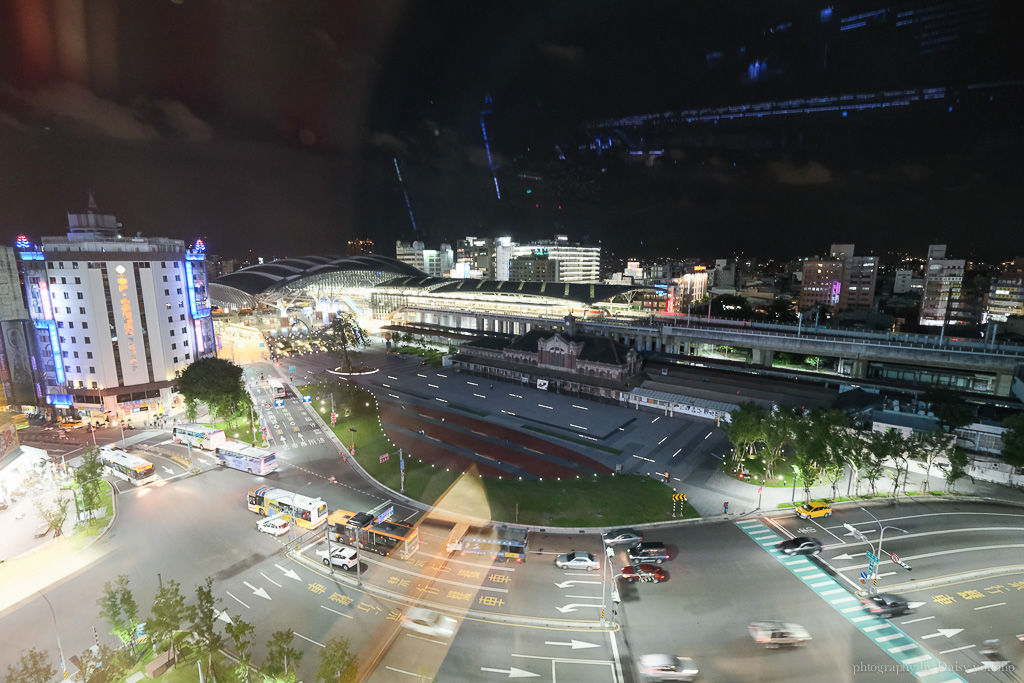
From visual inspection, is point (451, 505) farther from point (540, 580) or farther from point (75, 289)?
point (75, 289)

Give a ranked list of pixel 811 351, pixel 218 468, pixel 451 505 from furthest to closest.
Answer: pixel 811 351 < pixel 218 468 < pixel 451 505

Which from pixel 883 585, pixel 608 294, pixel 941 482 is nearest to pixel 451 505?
pixel 883 585

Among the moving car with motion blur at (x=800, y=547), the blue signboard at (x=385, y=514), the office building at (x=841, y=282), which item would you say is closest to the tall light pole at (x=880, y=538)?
the moving car with motion blur at (x=800, y=547)

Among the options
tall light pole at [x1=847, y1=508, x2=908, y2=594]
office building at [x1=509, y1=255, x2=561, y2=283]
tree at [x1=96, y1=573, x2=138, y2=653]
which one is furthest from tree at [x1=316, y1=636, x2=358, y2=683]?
office building at [x1=509, y1=255, x2=561, y2=283]

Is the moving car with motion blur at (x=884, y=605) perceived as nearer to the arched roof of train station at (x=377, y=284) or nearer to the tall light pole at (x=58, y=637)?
the tall light pole at (x=58, y=637)

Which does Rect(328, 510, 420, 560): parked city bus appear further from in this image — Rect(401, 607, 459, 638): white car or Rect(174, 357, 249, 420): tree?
Rect(174, 357, 249, 420): tree

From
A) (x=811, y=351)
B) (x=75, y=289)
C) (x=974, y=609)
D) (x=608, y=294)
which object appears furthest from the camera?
(x=608, y=294)

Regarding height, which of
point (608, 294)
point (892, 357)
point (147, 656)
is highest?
point (608, 294)
